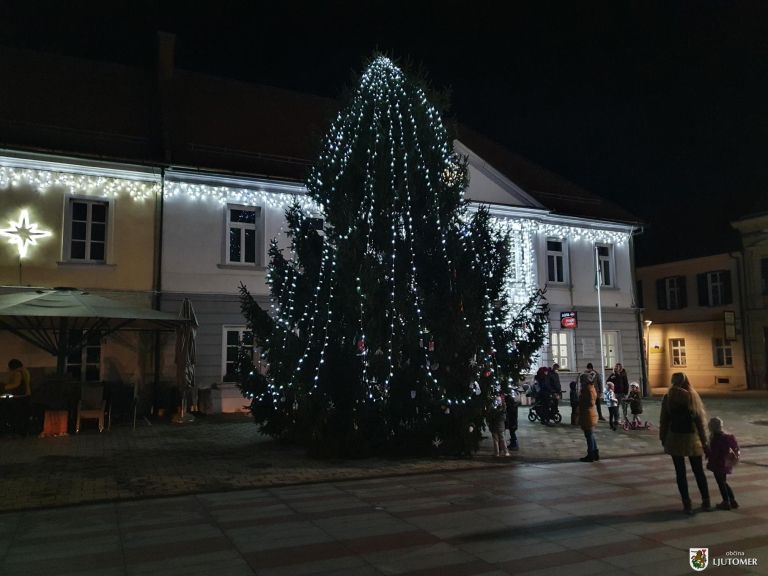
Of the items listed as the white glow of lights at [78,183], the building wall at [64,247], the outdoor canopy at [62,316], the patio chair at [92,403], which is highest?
the white glow of lights at [78,183]

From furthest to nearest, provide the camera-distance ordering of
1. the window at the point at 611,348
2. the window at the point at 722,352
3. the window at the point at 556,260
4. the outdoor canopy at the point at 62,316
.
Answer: the window at the point at 722,352 < the window at the point at 611,348 < the window at the point at 556,260 < the outdoor canopy at the point at 62,316

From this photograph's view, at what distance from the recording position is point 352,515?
741cm

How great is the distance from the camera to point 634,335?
27.4 meters

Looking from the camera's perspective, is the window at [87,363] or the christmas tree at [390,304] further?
the window at [87,363]

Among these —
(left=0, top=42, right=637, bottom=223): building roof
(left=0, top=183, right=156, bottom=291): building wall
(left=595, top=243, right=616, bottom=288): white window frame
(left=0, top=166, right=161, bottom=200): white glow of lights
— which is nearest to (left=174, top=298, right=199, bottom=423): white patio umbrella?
(left=0, top=183, right=156, bottom=291): building wall

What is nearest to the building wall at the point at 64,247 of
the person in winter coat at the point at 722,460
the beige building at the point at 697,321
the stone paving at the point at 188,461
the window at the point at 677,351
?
the stone paving at the point at 188,461

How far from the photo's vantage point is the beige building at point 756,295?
1262 inches

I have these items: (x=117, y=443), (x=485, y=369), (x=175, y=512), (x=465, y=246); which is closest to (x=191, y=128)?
(x=117, y=443)

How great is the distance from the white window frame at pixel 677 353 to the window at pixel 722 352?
195 centimetres

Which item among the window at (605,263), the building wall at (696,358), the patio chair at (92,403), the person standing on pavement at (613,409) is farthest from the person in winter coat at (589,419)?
the building wall at (696,358)

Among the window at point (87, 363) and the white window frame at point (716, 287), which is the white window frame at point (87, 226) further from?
the white window frame at point (716, 287)

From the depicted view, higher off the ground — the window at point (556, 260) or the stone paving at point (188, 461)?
the window at point (556, 260)

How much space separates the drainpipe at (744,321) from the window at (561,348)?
13153 millimetres

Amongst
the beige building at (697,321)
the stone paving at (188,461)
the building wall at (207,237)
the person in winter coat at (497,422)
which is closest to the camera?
the stone paving at (188,461)
